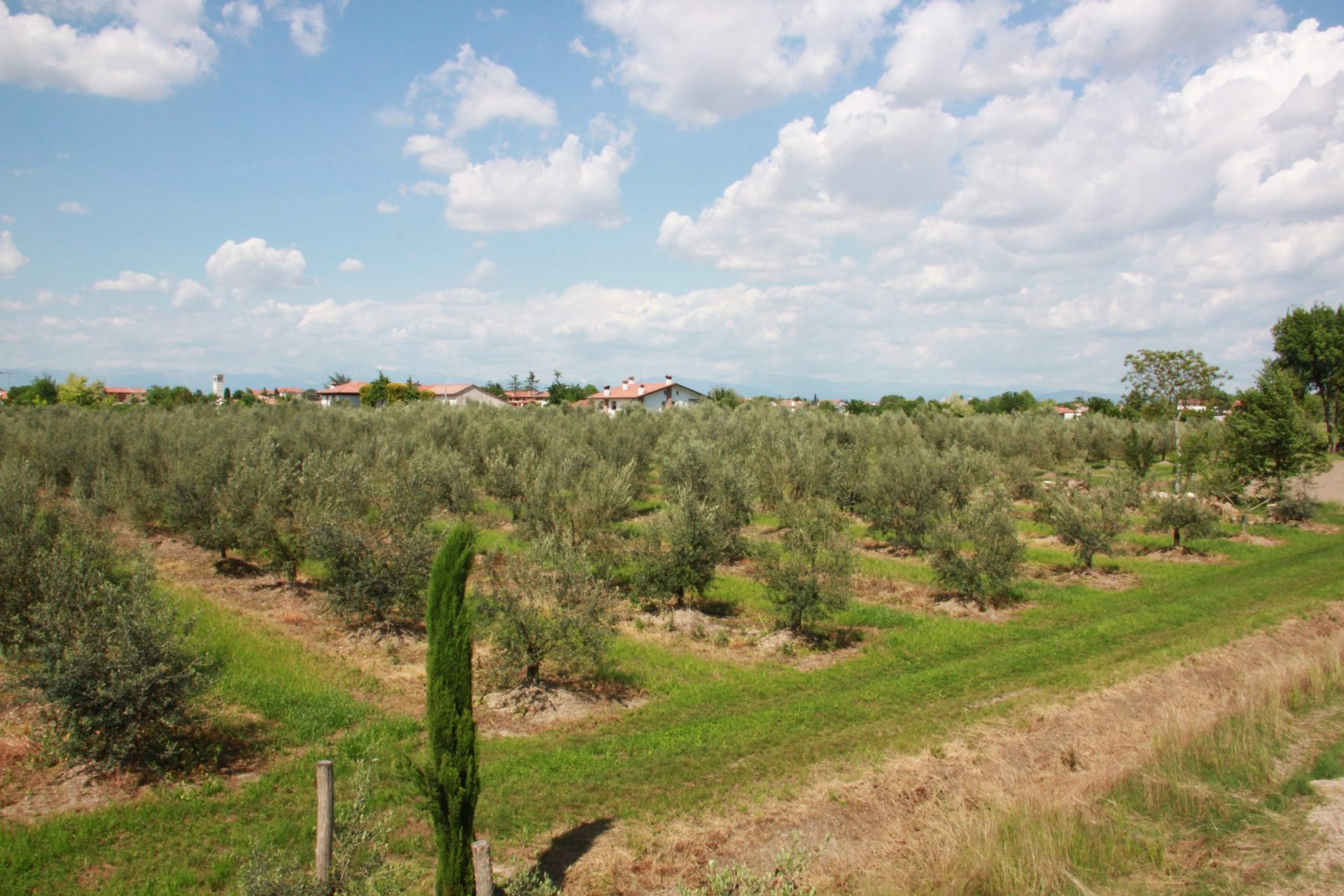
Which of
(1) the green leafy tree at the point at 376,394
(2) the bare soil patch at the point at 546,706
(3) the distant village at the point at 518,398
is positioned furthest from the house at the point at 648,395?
(2) the bare soil patch at the point at 546,706

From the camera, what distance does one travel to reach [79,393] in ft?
290

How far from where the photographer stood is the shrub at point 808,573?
18938 millimetres

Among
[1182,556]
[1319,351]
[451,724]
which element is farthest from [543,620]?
[1319,351]

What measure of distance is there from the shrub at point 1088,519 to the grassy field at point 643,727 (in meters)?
3.49

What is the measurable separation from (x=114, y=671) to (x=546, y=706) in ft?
23.5

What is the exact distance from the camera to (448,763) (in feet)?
26.0

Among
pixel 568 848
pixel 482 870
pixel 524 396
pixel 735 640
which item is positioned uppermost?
pixel 524 396

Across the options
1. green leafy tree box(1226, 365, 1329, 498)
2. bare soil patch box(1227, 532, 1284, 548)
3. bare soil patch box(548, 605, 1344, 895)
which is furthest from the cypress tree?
green leafy tree box(1226, 365, 1329, 498)

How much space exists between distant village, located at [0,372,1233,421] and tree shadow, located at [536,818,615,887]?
55.9 metres

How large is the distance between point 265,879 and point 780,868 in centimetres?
516

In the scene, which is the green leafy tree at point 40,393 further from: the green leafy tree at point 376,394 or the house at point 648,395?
the house at point 648,395

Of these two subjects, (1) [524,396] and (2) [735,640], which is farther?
(1) [524,396]

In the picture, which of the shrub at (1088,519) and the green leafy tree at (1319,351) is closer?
the shrub at (1088,519)

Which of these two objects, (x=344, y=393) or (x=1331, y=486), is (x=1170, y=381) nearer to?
(x=1331, y=486)
